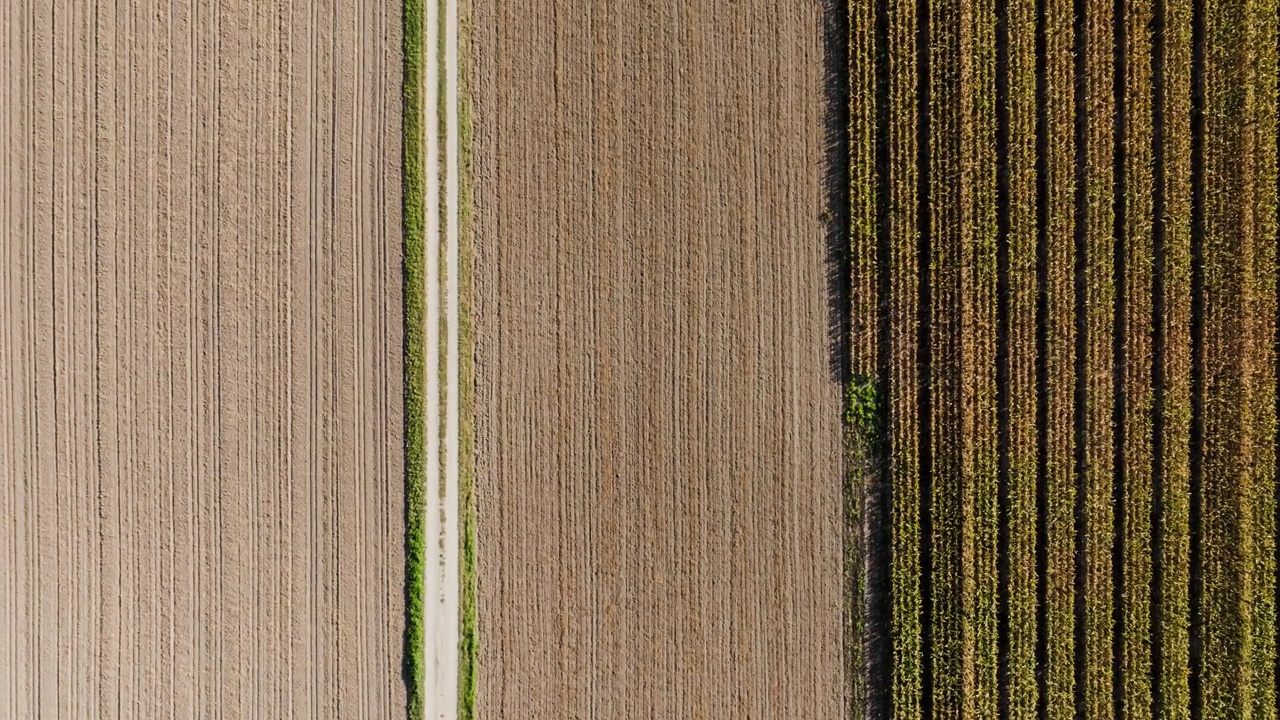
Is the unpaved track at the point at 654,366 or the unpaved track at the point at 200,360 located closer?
the unpaved track at the point at 200,360

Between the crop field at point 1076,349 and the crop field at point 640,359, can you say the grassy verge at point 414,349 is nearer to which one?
the crop field at point 640,359

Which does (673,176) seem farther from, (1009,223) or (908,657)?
(908,657)

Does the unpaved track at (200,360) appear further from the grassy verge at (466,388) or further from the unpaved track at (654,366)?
the unpaved track at (654,366)

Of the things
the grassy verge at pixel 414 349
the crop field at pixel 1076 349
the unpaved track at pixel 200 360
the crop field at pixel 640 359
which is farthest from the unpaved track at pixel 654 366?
the unpaved track at pixel 200 360

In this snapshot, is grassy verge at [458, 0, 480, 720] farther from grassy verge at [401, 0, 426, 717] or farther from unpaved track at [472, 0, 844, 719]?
grassy verge at [401, 0, 426, 717]

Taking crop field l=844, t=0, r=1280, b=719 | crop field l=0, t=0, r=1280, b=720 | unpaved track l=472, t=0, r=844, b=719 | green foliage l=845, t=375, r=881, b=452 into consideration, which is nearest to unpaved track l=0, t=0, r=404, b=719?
crop field l=0, t=0, r=1280, b=720

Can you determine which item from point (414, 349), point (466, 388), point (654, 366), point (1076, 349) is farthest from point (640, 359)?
point (1076, 349)
